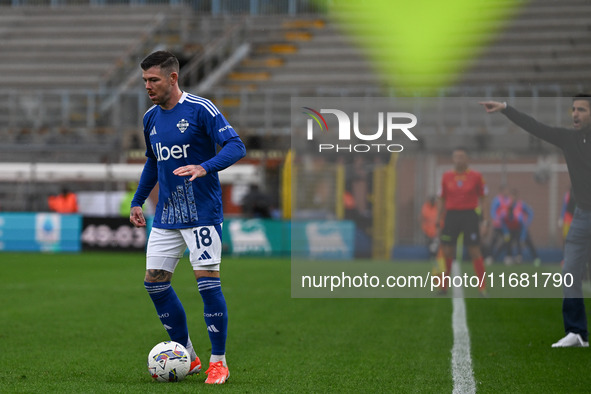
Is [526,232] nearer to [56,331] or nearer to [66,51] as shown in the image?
[56,331]

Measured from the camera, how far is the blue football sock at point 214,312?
6.01 meters

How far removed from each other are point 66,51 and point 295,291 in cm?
2536

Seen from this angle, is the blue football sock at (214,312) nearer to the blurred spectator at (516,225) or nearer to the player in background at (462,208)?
the player in background at (462,208)

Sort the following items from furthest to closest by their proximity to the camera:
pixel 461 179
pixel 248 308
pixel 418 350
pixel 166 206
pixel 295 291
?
1. pixel 295 291
2. pixel 461 179
3. pixel 248 308
4. pixel 418 350
5. pixel 166 206

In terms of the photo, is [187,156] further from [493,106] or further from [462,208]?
[462,208]

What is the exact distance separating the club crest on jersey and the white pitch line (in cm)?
235

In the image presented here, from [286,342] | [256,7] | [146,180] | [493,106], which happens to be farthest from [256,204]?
[146,180]

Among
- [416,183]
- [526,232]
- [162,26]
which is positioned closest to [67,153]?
[162,26]

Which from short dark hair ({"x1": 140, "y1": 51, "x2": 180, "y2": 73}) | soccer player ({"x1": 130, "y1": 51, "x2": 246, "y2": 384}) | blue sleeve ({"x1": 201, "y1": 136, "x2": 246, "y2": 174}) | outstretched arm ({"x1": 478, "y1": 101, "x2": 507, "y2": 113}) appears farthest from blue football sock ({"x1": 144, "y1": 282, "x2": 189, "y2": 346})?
outstretched arm ({"x1": 478, "y1": 101, "x2": 507, "y2": 113})

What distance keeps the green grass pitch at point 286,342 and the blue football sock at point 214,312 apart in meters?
0.27

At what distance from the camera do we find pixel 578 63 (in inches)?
1211

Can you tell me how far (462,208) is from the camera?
1338 centimetres

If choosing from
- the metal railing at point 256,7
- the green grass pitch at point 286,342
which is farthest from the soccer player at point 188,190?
the metal railing at point 256,7

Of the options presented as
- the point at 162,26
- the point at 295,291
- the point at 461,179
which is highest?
the point at 162,26
